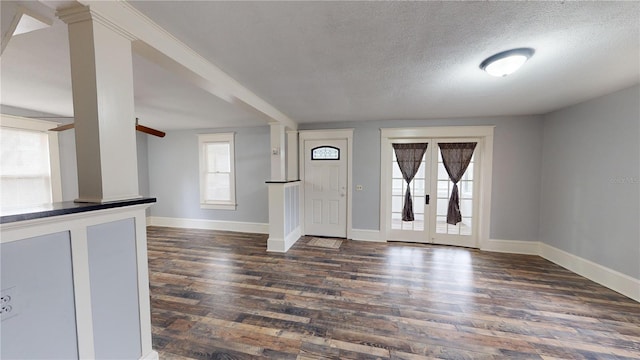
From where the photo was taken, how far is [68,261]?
3.56 feet

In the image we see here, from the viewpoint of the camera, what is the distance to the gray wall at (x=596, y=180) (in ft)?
8.21

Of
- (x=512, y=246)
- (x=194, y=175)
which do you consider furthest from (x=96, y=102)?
(x=512, y=246)

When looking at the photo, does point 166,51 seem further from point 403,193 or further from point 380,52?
point 403,193

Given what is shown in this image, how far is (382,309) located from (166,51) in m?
2.85

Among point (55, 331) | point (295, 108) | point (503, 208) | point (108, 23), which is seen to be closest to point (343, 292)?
point (55, 331)

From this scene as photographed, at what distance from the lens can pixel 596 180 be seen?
2.89m

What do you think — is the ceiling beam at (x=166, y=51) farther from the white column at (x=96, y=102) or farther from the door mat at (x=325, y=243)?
the door mat at (x=325, y=243)

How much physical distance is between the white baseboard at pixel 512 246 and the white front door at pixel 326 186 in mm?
2524

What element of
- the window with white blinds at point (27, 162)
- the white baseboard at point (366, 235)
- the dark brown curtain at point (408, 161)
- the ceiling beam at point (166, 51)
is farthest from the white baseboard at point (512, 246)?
the window with white blinds at point (27, 162)

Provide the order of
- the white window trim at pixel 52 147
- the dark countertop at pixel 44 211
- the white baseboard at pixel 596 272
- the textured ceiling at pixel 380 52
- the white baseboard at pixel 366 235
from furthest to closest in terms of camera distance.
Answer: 1. the white baseboard at pixel 366 235
2. the white window trim at pixel 52 147
3. the white baseboard at pixel 596 272
4. the textured ceiling at pixel 380 52
5. the dark countertop at pixel 44 211

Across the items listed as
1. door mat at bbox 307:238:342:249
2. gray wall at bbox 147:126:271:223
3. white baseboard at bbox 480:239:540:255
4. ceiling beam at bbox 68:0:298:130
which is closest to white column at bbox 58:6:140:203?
ceiling beam at bbox 68:0:298:130

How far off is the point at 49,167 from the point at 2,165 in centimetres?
48

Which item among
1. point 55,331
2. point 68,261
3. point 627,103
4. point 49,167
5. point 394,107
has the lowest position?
point 55,331

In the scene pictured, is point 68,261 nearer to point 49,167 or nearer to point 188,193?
point 49,167
